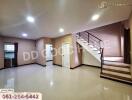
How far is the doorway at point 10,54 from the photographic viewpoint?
803 cm

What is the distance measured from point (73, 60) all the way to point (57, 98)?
4.21 m

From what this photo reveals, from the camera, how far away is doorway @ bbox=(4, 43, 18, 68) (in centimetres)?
803

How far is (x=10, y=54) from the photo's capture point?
837cm

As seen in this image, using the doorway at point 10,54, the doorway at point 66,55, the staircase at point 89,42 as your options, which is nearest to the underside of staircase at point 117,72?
the staircase at point 89,42

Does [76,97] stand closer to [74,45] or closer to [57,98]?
[57,98]

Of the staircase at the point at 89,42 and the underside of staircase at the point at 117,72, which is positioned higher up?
the staircase at the point at 89,42

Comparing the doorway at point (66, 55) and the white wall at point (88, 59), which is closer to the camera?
the doorway at point (66, 55)

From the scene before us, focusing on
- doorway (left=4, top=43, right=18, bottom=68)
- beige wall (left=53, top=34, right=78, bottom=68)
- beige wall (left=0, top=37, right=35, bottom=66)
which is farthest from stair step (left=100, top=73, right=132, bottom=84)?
doorway (left=4, top=43, right=18, bottom=68)

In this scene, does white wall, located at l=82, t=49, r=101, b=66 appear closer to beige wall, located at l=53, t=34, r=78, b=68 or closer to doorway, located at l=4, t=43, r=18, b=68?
beige wall, located at l=53, t=34, r=78, b=68

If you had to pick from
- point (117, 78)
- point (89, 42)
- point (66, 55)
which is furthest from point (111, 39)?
point (117, 78)

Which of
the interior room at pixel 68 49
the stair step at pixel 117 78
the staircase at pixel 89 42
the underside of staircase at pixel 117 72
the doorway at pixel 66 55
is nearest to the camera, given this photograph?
the interior room at pixel 68 49

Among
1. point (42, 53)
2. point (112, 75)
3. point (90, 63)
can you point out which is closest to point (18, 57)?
point (42, 53)

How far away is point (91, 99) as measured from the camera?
2869 millimetres

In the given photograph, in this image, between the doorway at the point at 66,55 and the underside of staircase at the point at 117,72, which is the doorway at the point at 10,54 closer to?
the doorway at the point at 66,55
